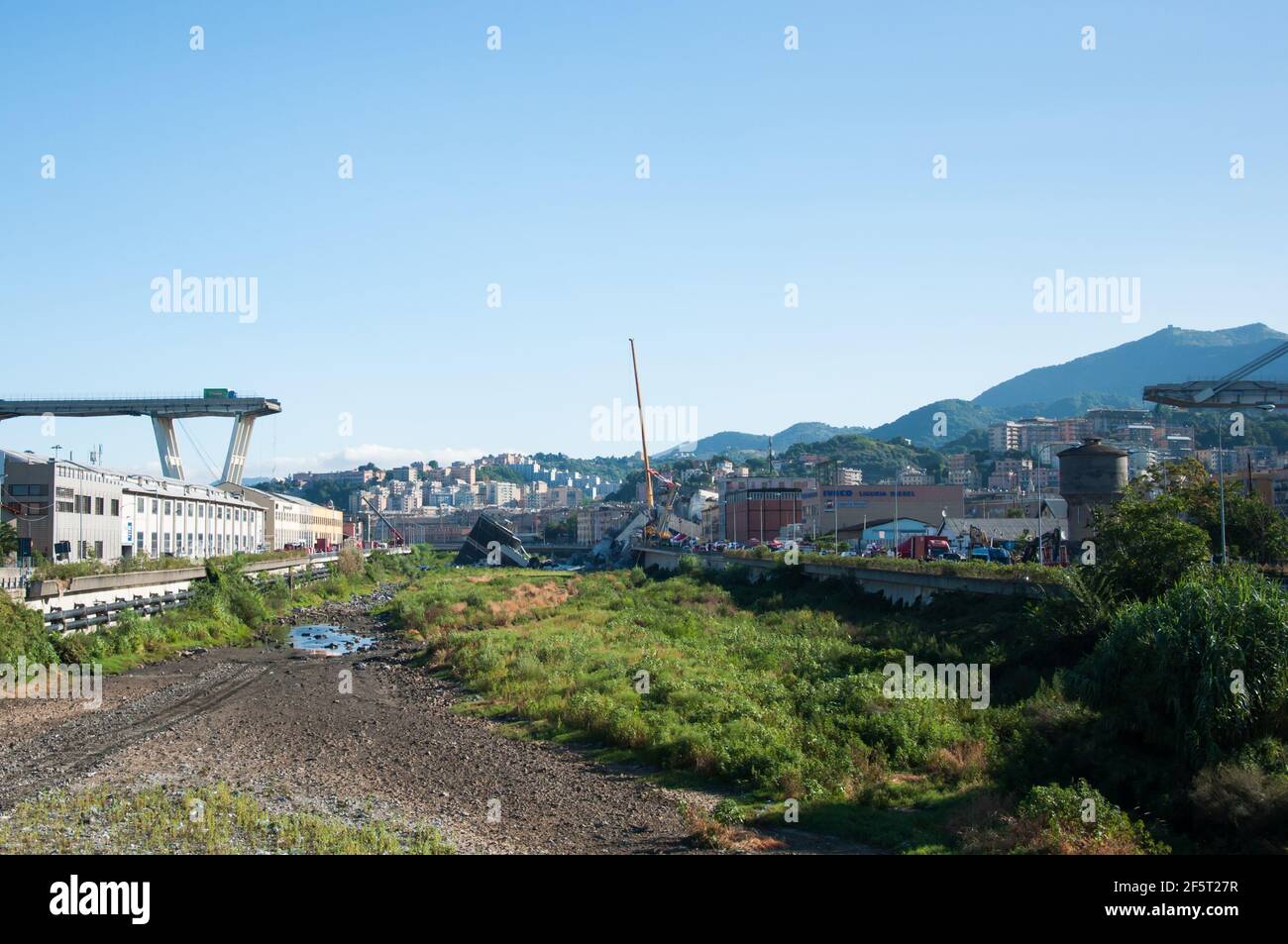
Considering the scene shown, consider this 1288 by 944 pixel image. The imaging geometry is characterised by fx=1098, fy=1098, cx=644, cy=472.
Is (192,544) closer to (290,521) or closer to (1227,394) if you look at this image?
(290,521)

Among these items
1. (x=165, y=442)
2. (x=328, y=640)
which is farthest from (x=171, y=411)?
(x=328, y=640)

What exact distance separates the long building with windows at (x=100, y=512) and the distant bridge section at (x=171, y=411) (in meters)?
14.7

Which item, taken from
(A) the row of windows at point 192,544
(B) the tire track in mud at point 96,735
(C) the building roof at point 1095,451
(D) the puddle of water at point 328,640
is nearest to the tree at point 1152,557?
(B) the tire track in mud at point 96,735

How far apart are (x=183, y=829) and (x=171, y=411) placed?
3486 inches

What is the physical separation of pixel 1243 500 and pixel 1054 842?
35.8m

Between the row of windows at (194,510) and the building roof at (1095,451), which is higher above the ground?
the building roof at (1095,451)

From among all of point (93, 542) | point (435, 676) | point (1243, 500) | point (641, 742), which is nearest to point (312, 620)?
→ point (93, 542)

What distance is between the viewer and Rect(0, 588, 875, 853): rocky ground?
19281 millimetres

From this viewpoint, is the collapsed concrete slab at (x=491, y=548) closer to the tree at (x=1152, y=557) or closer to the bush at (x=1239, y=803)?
the tree at (x=1152, y=557)

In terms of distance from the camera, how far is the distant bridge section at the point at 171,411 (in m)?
96.4

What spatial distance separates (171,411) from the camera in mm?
98625

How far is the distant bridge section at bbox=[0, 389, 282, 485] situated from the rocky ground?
65.3 metres

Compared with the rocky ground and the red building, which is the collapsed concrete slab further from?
the rocky ground
